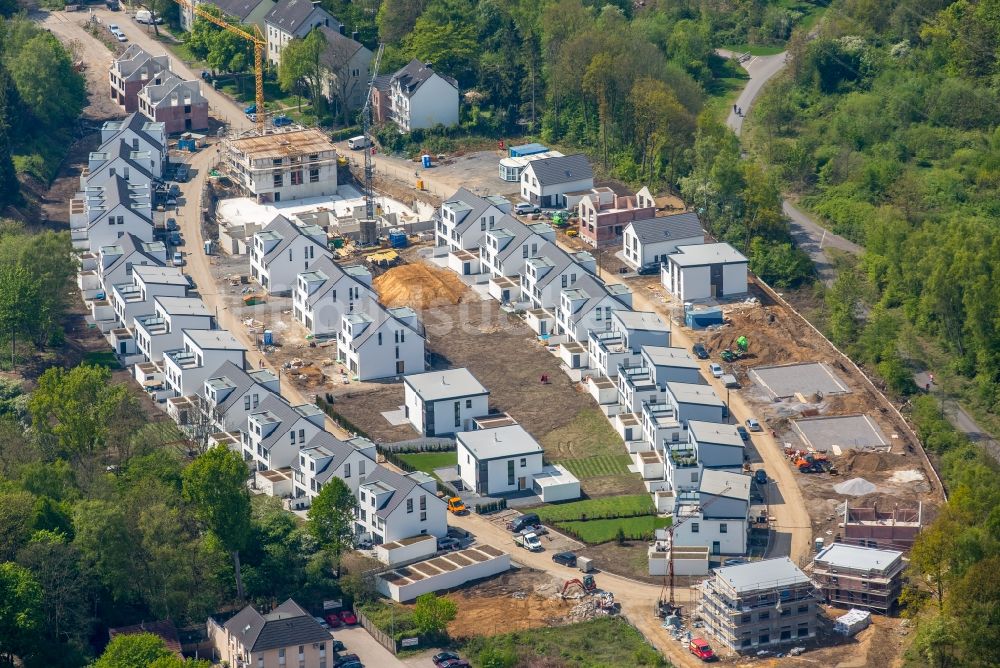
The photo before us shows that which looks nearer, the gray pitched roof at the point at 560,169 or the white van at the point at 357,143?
the gray pitched roof at the point at 560,169

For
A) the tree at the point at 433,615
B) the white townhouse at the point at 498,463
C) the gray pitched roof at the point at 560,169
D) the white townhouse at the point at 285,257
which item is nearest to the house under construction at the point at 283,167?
the white townhouse at the point at 285,257

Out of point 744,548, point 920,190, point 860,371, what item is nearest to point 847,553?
point 744,548

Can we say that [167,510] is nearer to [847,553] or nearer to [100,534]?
[100,534]

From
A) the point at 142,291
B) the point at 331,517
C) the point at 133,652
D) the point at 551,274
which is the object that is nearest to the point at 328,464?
the point at 331,517

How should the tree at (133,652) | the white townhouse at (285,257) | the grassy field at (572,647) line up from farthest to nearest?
the white townhouse at (285,257) < the grassy field at (572,647) < the tree at (133,652)

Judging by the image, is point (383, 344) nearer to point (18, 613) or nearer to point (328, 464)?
point (328, 464)

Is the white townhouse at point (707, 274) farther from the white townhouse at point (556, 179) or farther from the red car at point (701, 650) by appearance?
the red car at point (701, 650)

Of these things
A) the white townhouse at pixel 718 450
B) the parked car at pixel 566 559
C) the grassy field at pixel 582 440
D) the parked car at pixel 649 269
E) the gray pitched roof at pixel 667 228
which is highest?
the gray pitched roof at pixel 667 228
